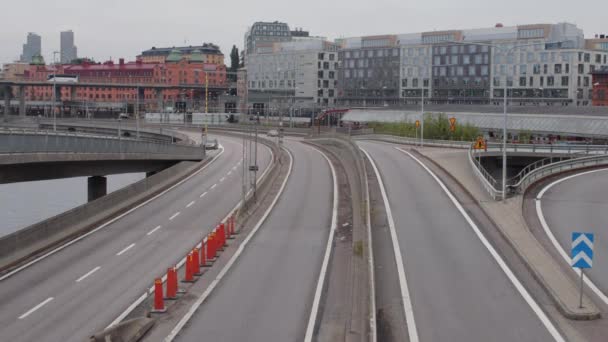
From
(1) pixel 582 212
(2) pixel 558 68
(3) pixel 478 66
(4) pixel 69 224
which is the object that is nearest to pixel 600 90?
(2) pixel 558 68

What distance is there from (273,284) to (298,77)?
15355 centimetres

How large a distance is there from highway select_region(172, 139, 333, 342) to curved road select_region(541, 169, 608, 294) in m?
9.03

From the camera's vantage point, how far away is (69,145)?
4272 centimetres

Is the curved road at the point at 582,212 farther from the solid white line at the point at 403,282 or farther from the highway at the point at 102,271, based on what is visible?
the highway at the point at 102,271

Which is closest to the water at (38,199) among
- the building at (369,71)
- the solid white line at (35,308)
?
the solid white line at (35,308)

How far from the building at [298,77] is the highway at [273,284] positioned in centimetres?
13117

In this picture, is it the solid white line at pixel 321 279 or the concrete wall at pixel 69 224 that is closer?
the solid white line at pixel 321 279

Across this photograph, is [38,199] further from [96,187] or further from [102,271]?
[102,271]

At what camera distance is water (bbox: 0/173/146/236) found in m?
67.8

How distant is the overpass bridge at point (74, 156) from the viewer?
3631 cm

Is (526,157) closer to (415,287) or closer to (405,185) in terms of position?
(405,185)

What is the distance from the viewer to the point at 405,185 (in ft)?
152

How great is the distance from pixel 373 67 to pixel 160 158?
108954mm

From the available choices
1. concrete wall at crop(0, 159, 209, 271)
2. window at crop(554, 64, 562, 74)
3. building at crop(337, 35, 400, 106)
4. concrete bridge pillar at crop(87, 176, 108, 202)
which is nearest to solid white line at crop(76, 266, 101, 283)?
concrete wall at crop(0, 159, 209, 271)
